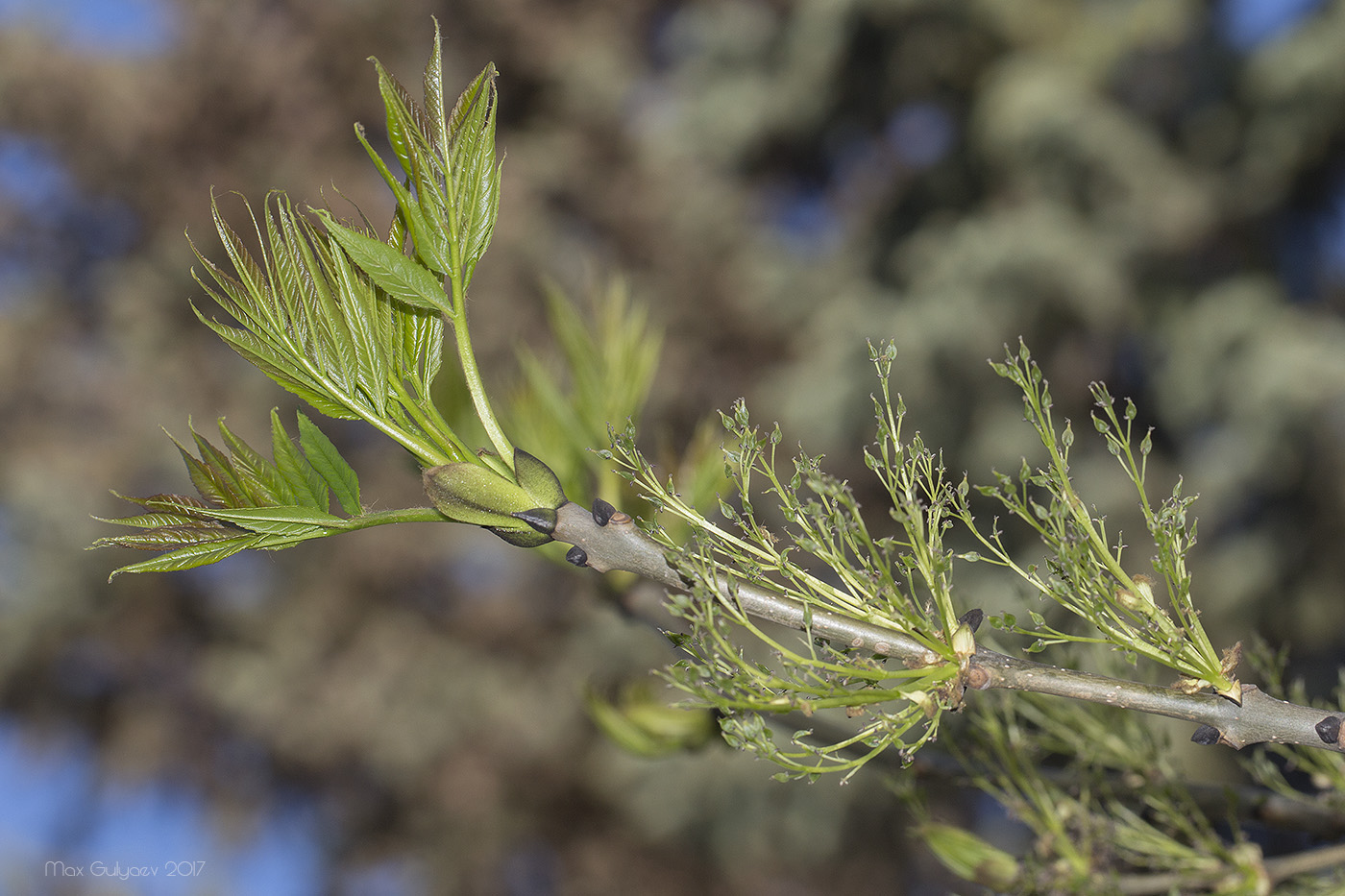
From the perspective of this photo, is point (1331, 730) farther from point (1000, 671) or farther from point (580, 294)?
point (580, 294)

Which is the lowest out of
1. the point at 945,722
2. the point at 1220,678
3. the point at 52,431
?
the point at 52,431

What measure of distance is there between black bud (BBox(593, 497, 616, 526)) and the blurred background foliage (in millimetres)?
4038

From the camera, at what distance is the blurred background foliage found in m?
4.43

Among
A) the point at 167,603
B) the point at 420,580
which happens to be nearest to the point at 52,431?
the point at 167,603

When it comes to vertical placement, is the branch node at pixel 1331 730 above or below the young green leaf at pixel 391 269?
below

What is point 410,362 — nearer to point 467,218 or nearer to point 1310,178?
point 467,218

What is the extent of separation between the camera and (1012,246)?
4406 millimetres

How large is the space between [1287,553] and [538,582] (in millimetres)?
3976

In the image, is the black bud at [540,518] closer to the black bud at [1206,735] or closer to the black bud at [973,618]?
the black bud at [973,618]

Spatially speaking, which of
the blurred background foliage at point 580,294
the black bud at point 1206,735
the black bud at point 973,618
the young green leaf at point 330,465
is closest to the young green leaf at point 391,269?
the young green leaf at point 330,465

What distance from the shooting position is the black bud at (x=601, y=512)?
460mm

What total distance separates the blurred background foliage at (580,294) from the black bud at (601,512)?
4038mm

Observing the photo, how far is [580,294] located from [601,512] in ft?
12.8

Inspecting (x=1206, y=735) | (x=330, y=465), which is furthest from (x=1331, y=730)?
(x=330, y=465)
